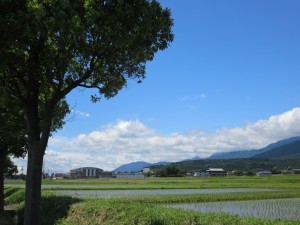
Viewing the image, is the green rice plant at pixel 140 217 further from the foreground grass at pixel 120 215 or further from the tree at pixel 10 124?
the tree at pixel 10 124

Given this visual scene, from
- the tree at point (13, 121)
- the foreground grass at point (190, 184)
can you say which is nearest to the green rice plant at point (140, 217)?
the tree at point (13, 121)

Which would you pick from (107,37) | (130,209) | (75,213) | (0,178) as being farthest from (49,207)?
(107,37)

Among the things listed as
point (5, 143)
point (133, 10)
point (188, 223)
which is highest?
point (133, 10)

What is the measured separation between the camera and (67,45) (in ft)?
42.9

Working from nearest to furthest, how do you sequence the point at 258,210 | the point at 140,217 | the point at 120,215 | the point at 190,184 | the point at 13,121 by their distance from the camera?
the point at 140,217
the point at 120,215
the point at 13,121
the point at 258,210
the point at 190,184

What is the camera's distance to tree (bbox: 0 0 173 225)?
11.0 m

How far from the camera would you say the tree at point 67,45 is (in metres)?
11.0

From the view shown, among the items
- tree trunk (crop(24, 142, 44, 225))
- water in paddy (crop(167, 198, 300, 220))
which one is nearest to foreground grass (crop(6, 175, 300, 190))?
water in paddy (crop(167, 198, 300, 220))

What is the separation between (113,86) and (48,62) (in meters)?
3.15

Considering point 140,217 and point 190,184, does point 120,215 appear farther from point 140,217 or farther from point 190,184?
point 190,184

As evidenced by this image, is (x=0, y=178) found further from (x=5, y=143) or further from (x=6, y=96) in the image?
(x=6, y=96)

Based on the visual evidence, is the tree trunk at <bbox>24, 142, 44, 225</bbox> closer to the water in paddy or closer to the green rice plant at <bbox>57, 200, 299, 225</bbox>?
the green rice plant at <bbox>57, 200, 299, 225</bbox>

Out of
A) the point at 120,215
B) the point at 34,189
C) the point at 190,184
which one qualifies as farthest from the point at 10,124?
the point at 190,184

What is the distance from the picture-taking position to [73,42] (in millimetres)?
12680
